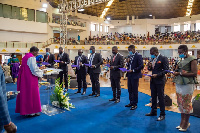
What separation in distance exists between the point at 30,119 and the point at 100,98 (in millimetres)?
2765

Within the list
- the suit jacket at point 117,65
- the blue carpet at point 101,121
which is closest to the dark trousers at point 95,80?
the suit jacket at point 117,65

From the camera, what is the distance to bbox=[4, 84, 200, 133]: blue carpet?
388 cm

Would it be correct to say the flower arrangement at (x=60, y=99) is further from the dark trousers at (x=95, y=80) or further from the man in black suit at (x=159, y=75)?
the man in black suit at (x=159, y=75)

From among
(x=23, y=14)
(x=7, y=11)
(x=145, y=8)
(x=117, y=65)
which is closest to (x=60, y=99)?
(x=117, y=65)

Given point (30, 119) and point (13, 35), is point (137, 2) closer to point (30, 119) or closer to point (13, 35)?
point (13, 35)

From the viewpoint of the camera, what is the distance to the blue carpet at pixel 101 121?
3879 millimetres

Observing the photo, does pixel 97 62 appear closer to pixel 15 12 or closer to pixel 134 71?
pixel 134 71

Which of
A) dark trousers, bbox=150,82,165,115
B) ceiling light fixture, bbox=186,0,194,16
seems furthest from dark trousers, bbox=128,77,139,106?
ceiling light fixture, bbox=186,0,194,16

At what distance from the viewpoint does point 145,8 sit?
29.3 meters

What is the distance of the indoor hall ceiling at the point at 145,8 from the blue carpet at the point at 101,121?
21.7m

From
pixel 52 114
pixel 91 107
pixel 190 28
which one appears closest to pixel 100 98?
→ pixel 91 107

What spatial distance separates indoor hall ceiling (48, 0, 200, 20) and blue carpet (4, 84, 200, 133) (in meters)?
21.7

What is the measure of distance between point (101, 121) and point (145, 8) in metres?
27.8

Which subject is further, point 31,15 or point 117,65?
point 31,15
